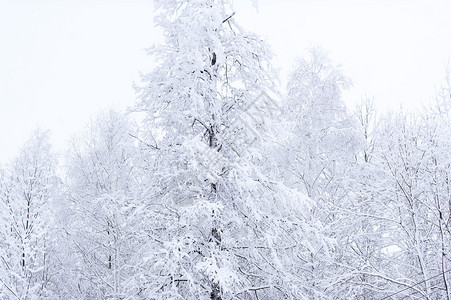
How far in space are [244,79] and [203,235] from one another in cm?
332

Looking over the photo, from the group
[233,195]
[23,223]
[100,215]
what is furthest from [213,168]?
[100,215]

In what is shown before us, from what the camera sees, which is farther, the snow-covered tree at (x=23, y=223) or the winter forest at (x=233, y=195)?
the snow-covered tree at (x=23, y=223)

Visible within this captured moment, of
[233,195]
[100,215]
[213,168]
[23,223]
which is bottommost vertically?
[23,223]

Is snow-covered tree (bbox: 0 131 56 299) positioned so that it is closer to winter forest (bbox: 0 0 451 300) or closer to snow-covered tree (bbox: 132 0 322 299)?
winter forest (bbox: 0 0 451 300)

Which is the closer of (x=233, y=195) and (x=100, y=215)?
(x=233, y=195)

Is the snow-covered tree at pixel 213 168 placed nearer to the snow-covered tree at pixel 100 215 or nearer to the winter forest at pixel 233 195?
the winter forest at pixel 233 195

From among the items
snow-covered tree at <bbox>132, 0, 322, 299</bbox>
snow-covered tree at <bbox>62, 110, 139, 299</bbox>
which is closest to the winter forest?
snow-covered tree at <bbox>132, 0, 322, 299</bbox>

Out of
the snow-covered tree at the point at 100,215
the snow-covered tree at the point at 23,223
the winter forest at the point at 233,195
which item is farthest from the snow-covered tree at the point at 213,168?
the snow-covered tree at the point at 100,215

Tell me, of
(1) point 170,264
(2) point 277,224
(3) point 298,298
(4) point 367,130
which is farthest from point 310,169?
(1) point 170,264

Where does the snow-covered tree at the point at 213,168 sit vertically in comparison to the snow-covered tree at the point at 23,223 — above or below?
above

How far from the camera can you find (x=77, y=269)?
39.2 ft

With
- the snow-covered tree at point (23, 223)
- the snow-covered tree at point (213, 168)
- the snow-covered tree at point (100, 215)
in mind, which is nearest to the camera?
the snow-covered tree at point (213, 168)

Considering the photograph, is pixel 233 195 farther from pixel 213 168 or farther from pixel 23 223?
pixel 23 223

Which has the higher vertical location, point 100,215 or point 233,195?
point 233,195
